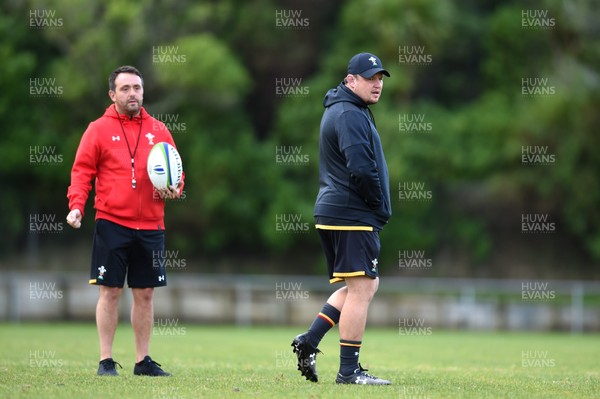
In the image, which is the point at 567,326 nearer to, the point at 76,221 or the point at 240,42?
the point at 240,42

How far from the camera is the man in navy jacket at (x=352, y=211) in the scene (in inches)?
305

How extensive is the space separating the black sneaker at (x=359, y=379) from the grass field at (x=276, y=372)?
102 millimetres

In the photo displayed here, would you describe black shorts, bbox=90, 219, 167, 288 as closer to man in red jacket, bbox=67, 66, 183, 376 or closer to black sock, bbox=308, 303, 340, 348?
man in red jacket, bbox=67, 66, 183, 376

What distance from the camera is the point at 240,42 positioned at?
3070 centimetres

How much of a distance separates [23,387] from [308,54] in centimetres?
2495

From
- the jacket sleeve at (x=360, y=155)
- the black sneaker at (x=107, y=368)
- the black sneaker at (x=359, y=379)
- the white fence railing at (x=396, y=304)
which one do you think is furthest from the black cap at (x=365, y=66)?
the white fence railing at (x=396, y=304)

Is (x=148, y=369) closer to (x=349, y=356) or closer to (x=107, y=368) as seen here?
(x=107, y=368)

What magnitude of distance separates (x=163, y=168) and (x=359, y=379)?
2.33m

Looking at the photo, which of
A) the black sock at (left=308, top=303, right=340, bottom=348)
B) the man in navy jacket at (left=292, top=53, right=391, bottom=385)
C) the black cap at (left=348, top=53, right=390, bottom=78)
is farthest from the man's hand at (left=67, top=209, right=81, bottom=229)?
the black cap at (left=348, top=53, right=390, bottom=78)

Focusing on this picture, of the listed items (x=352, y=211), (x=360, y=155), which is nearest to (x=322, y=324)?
(x=352, y=211)

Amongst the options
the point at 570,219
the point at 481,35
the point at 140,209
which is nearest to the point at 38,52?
the point at 481,35

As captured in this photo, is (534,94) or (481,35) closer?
(534,94)

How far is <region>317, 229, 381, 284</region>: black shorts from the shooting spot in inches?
305

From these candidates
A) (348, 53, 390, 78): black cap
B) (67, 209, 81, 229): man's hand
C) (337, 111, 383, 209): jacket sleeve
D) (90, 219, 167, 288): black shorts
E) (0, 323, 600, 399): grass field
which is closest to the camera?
(0, 323, 600, 399): grass field
